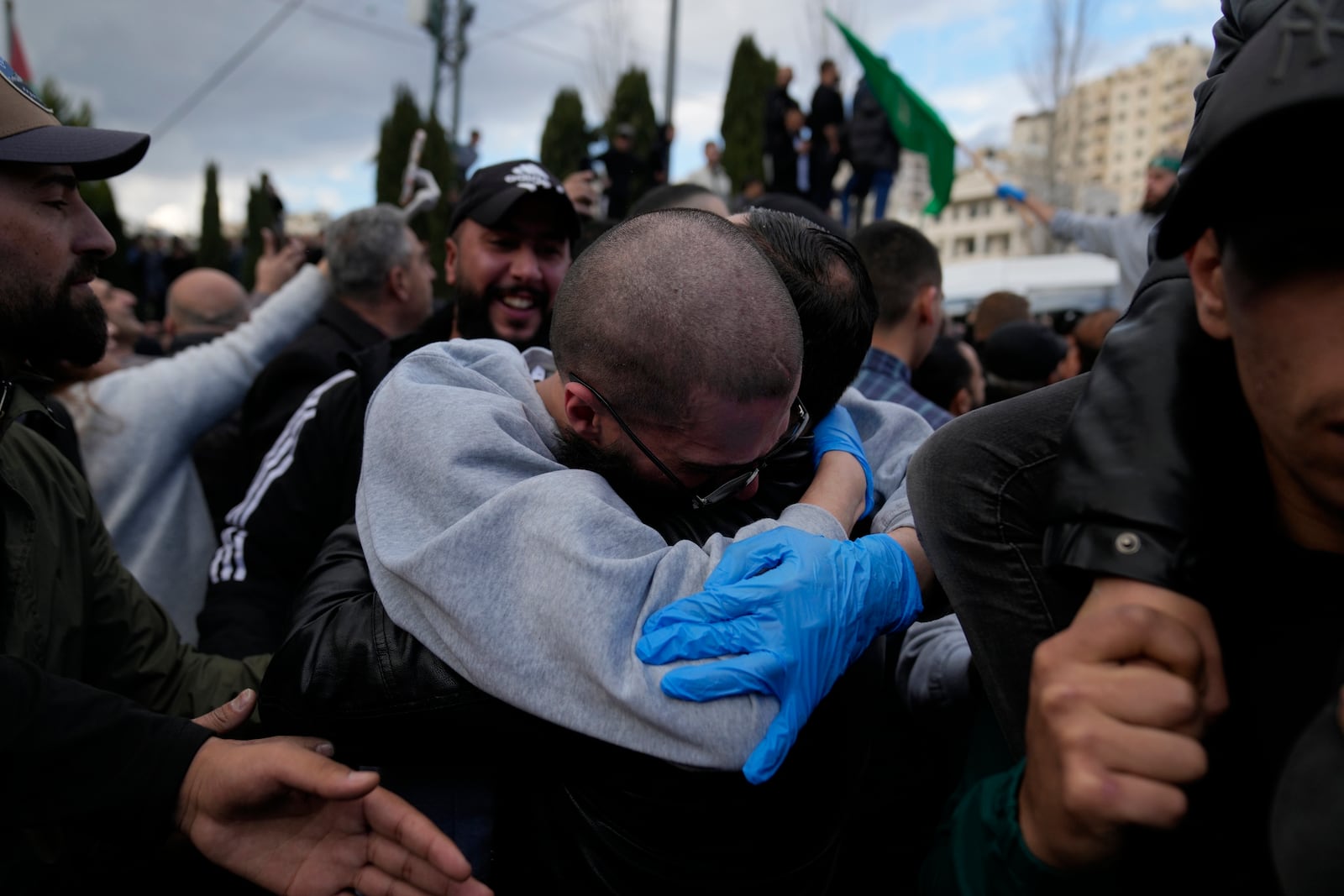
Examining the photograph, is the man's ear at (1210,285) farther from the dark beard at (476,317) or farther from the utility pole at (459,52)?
the utility pole at (459,52)

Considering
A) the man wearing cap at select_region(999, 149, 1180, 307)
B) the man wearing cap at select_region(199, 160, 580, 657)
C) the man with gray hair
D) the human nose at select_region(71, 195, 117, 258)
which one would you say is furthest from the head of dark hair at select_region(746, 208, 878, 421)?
the man wearing cap at select_region(999, 149, 1180, 307)

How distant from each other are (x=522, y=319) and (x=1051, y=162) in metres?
37.4

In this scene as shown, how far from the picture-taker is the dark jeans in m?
1.06

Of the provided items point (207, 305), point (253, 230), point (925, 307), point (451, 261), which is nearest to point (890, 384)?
point (925, 307)

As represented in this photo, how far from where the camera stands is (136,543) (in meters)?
2.90

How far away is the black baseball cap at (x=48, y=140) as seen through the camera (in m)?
1.74

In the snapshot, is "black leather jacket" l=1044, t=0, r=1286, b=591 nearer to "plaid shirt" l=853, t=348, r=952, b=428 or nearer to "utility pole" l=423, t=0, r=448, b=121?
"plaid shirt" l=853, t=348, r=952, b=428

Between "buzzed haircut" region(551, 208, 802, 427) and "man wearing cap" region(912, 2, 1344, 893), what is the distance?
459 millimetres

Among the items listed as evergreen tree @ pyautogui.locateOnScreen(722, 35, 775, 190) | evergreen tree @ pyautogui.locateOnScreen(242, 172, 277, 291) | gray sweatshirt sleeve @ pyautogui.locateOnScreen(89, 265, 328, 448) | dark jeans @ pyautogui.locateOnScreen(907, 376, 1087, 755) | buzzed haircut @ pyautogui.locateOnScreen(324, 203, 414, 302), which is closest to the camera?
dark jeans @ pyautogui.locateOnScreen(907, 376, 1087, 755)

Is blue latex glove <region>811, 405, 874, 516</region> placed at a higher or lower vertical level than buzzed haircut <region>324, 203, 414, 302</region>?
higher

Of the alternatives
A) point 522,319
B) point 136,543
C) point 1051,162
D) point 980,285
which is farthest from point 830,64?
point 1051,162

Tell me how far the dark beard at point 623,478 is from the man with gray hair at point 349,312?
2.05 metres

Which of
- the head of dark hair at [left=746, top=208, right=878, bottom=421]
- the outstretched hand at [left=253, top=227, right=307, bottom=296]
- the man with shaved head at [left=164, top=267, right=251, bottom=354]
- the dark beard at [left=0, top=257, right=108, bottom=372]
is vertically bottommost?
the man with shaved head at [left=164, top=267, right=251, bottom=354]

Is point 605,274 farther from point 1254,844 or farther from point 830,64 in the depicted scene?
point 830,64
